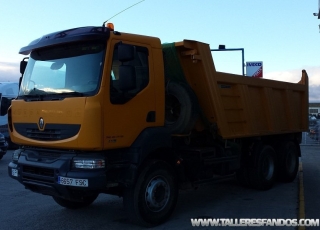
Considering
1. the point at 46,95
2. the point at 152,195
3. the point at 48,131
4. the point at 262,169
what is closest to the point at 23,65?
the point at 46,95

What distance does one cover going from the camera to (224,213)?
7.59 metres

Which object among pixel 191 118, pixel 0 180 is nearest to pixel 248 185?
pixel 191 118

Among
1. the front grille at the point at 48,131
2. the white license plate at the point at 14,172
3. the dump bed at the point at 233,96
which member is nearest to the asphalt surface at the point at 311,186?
the dump bed at the point at 233,96

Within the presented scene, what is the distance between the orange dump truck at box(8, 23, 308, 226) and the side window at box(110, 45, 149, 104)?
0.05 ft

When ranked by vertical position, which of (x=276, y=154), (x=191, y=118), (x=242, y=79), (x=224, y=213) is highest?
(x=242, y=79)

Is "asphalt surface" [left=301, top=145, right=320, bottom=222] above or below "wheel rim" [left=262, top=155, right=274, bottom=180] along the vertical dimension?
below

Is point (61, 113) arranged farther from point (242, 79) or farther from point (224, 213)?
point (242, 79)

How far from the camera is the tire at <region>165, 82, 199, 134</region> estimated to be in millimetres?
7418

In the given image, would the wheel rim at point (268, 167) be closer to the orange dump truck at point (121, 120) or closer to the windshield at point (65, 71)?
the orange dump truck at point (121, 120)

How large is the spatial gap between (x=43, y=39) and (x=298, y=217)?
5129 mm

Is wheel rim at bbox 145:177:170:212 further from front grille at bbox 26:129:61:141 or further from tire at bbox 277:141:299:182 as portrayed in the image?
tire at bbox 277:141:299:182

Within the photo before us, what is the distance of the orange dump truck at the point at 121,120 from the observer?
19.6ft

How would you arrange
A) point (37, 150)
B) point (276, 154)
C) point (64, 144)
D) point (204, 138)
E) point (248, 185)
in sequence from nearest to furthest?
point (64, 144), point (37, 150), point (204, 138), point (248, 185), point (276, 154)

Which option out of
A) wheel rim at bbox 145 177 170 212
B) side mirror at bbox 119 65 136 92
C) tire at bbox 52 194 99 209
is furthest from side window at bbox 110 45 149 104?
tire at bbox 52 194 99 209
